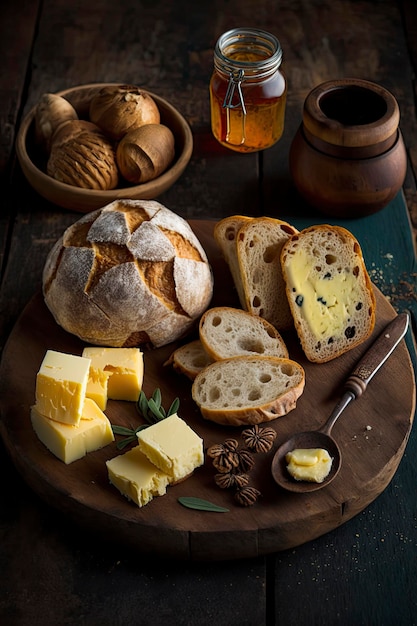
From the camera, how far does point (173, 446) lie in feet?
7.27

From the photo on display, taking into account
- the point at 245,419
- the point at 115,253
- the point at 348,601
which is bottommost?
the point at 348,601

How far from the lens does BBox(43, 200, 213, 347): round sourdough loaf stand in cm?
255

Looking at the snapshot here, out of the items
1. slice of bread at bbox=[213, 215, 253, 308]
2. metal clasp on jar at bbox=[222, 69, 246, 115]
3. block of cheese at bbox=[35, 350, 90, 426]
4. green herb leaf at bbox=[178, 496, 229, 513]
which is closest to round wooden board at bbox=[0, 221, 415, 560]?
green herb leaf at bbox=[178, 496, 229, 513]

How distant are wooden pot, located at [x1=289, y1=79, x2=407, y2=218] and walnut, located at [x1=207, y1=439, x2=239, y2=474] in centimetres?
123

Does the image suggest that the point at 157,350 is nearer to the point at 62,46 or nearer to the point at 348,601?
the point at 348,601

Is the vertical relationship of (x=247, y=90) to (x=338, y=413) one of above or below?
above

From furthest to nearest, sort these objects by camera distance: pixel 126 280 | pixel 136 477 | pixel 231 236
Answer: pixel 231 236
pixel 126 280
pixel 136 477

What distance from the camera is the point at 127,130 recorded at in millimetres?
3227

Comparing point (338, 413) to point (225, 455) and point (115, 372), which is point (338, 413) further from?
point (115, 372)

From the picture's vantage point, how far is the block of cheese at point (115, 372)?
2447mm

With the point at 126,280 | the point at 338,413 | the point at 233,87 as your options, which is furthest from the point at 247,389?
the point at 233,87

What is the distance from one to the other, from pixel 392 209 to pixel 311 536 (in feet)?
5.25

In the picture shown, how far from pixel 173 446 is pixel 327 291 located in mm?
795

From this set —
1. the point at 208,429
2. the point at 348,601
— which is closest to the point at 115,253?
the point at 208,429
